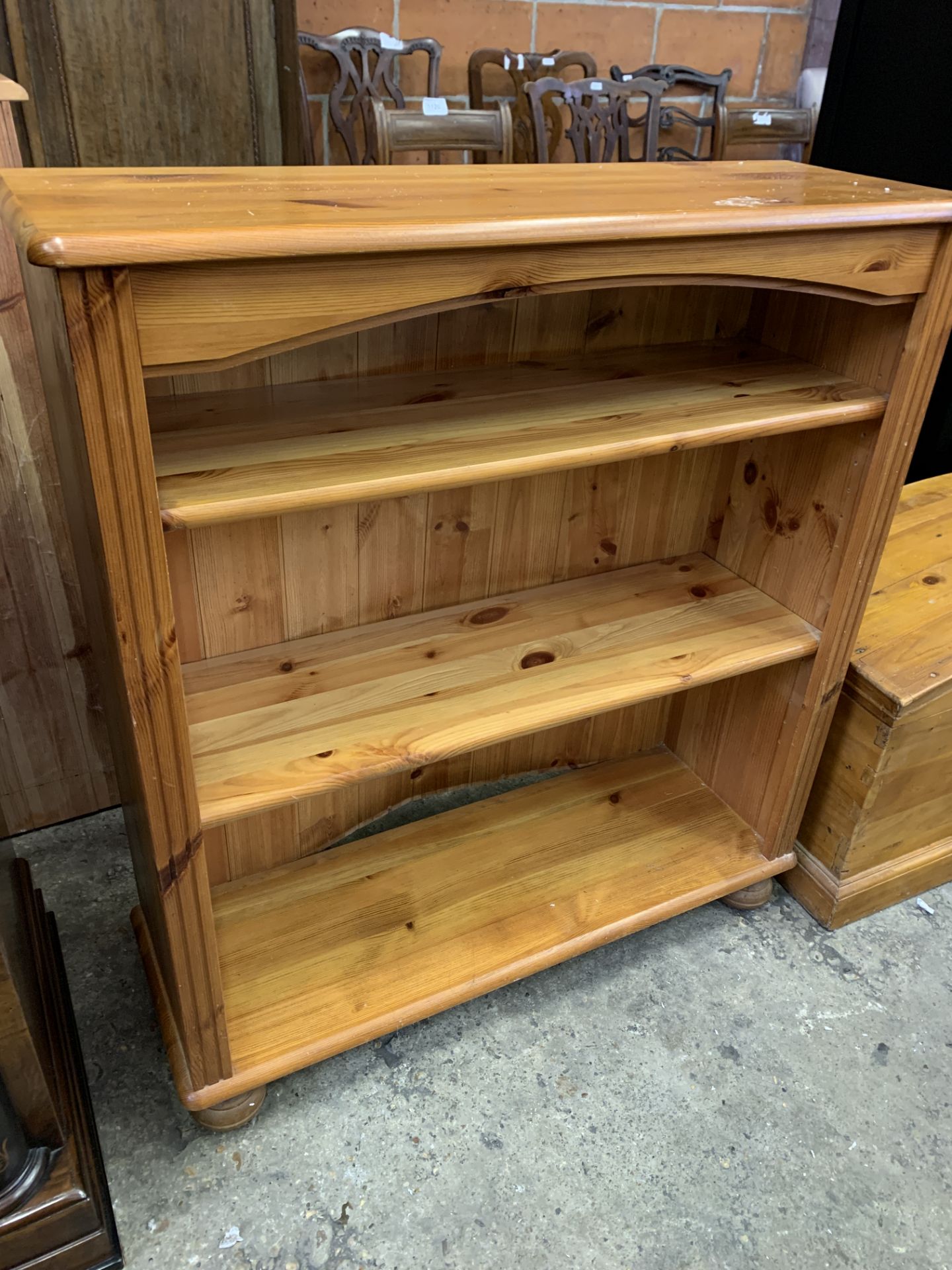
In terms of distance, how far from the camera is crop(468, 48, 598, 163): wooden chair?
310 cm

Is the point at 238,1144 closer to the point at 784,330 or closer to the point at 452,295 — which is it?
the point at 452,295

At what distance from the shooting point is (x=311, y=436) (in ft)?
3.47

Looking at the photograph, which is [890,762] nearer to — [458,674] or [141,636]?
[458,674]

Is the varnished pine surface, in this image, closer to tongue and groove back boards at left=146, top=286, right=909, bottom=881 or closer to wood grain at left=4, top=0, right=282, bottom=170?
tongue and groove back boards at left=146, top=286, right=909, bottom=881

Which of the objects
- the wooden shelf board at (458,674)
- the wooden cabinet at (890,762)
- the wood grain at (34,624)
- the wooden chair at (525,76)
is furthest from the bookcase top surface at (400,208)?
the wooden chair at (525,76)

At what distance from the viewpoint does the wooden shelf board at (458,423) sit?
963mm

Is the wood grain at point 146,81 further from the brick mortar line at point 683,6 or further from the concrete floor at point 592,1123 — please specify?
the brick mortar line at point 683,6

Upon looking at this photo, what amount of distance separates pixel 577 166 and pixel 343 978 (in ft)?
3.88

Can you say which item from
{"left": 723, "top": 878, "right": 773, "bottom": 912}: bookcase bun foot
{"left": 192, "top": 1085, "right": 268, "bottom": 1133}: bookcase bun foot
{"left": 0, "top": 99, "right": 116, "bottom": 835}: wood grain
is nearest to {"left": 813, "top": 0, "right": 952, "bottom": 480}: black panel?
{"left": 723, "top": 878, "right": 773, "bottom": 912}: bookcase bun foot

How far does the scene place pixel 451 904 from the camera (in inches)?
60.2

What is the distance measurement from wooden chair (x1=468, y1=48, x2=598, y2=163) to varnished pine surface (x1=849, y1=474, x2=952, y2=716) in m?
1.95

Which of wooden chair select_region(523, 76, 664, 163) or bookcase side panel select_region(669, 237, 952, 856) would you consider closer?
bookcase side panel select_region(669, 237, 952, 856)

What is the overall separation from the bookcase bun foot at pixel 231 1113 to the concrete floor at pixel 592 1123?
3 cm

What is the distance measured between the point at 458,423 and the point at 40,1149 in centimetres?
99
